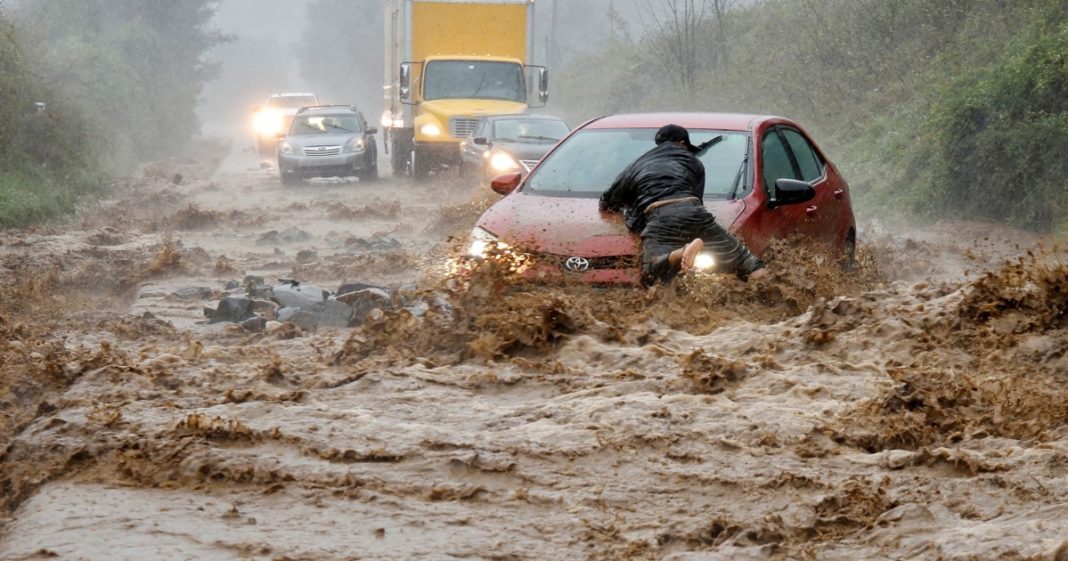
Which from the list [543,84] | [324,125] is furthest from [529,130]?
[324,125]

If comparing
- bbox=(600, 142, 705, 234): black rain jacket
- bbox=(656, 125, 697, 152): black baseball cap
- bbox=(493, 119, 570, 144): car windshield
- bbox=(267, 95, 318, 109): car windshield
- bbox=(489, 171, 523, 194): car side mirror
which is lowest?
bbox=(267, 95, 318, 109): car windshield

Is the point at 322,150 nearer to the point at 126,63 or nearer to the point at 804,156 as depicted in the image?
the point at 804,156

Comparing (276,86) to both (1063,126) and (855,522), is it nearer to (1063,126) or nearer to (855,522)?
(1063,126)

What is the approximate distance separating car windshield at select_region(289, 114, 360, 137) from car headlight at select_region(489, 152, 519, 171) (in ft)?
31.3

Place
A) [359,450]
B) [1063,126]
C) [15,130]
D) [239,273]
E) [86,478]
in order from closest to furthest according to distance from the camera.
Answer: [86,478] < [359,450] < [239,273] < [1063,126] < [15,130]

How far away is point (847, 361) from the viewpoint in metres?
7.04

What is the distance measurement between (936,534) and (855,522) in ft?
1.00

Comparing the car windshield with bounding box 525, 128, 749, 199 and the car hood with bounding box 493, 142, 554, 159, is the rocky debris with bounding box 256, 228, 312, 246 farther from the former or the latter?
the car windshield with bounding box 525, 128, 749, 199

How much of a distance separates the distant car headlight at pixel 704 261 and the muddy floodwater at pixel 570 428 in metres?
0.10

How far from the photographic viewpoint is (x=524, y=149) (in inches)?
806

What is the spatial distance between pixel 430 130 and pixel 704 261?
17841 mm

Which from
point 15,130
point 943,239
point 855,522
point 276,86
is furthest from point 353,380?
point 276,86

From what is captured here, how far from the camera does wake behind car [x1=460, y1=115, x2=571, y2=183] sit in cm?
2019

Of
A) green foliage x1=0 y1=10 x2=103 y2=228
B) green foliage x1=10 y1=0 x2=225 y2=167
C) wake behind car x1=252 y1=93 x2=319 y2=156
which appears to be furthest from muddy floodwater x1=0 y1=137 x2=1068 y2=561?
wake behind car x1=252 y1=93 x2=319 y2=156
